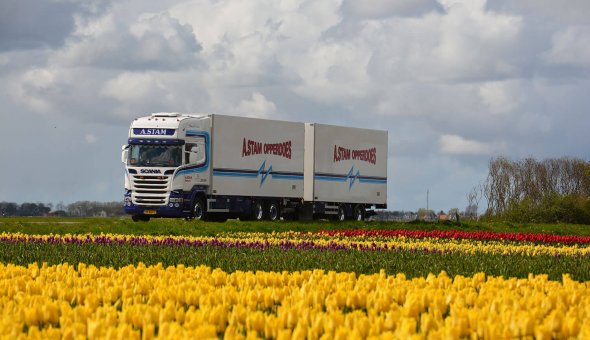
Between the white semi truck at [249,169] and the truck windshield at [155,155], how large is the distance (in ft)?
0.11

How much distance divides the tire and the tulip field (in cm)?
2080

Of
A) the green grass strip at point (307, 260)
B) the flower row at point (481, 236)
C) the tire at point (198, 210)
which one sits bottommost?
the green grass strip at point (307, 260)

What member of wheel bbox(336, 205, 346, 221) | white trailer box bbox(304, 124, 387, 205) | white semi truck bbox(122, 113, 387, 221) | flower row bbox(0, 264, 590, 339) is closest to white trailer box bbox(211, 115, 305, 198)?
white semi truck bbox(122, 113, 387, 221)

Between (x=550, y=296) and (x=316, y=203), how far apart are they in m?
33.4

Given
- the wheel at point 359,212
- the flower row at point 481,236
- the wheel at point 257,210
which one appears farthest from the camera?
the wheel at point 359,212

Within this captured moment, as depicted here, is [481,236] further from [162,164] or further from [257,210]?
[257,210]

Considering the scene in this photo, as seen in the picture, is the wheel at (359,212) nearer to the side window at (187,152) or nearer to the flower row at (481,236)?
the side window at (187,152)

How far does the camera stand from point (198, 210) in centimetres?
3497

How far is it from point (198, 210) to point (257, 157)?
11.9 feet

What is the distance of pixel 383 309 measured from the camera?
6.94 metres

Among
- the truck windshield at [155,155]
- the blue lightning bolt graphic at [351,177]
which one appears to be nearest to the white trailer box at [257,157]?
the truck windshield at [155,155]

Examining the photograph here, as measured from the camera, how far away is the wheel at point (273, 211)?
38.7m

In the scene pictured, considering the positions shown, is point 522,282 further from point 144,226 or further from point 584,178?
point 584,178

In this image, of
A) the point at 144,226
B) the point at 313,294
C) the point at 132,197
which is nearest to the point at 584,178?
the point at 132,197
